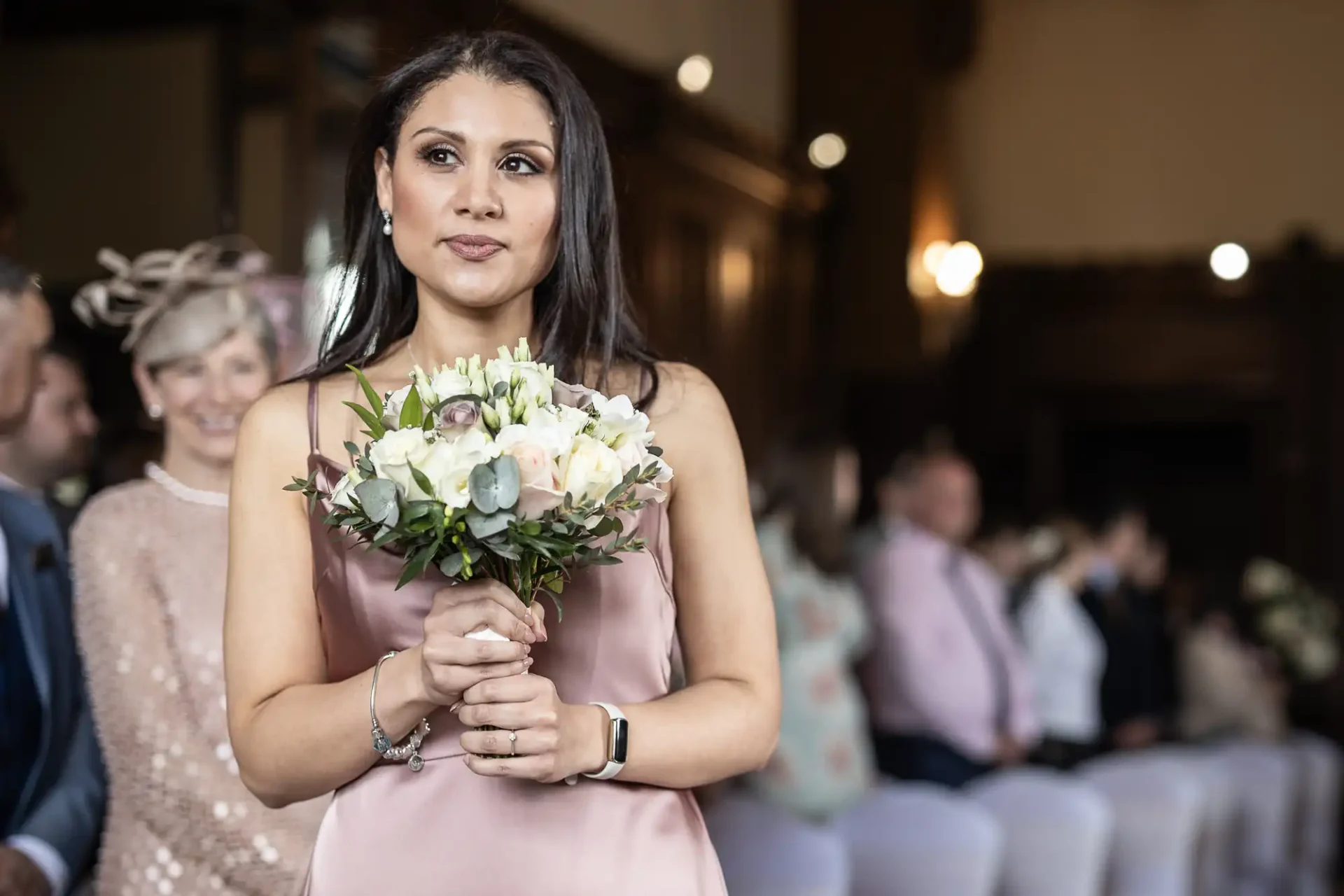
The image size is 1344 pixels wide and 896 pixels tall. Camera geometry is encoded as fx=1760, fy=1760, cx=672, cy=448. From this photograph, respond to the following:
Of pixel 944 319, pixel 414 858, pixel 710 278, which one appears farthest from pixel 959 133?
pixel 414 858

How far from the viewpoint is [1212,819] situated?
6719 mm

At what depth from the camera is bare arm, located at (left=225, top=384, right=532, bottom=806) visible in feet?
5.98

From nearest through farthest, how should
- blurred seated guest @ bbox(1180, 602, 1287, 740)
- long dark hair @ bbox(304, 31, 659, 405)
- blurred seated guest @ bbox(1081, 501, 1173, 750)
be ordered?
long dark hair @ bbox(304, 31, 659, 405), blurred seated guest @ bbox(1081, 501, 1173, 750), blurred seated guest @ bbox(1180, 602, 1287, 740)

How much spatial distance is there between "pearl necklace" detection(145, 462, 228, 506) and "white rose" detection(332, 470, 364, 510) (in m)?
1.23

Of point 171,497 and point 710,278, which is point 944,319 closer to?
point 710,278

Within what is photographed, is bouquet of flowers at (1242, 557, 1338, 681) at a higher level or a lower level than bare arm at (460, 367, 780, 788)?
lower

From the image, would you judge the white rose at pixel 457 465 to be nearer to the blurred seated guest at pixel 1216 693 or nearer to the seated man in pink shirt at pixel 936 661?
the seated man in pink shirt at pixel 936 661

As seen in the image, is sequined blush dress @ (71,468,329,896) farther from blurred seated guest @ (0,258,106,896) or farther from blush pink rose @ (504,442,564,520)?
blush pink rose @ (504,442,564,520)

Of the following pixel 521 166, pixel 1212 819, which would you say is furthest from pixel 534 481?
pixel 1212 819

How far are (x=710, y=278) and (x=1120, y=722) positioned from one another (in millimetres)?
2941

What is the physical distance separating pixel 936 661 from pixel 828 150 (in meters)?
5.23

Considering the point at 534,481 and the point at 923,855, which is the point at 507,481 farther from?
the point at 923,855

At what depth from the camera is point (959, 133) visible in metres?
11.7

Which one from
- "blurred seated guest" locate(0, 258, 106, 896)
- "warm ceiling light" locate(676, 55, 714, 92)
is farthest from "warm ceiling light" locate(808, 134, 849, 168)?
"blurred seated guest" locate(0, 258, 106, 896)
